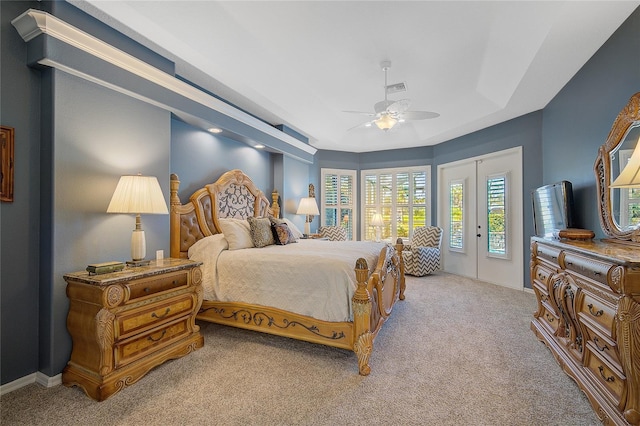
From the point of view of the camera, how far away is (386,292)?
3096 millimetres

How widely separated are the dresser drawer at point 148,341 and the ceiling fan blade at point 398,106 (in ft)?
9.79

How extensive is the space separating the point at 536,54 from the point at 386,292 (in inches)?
114

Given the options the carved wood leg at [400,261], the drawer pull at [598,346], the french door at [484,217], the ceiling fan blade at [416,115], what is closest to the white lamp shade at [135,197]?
the ceiling fan blade at [416,115]

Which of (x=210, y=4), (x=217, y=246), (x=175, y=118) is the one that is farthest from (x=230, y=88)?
(x=217, y=246)

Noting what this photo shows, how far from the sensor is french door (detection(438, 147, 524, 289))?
483 cm

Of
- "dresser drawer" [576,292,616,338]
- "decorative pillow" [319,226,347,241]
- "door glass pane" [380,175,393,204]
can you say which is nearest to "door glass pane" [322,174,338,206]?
Answer: "decorative pillow" [319,226,347,241]

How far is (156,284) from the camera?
7.51 ft

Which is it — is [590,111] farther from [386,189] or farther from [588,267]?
[386,189]

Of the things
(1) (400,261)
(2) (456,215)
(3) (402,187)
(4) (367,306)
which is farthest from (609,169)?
(3) (402,187)

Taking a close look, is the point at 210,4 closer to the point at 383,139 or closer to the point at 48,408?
the point at 48,408

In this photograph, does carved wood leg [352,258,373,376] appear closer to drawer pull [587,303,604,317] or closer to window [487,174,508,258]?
drawer pull [587,303,604,317]

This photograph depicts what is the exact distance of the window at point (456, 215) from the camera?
5.84m

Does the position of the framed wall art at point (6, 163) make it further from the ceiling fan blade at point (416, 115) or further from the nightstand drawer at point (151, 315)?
the ceiling fan blade at point (416, 115)

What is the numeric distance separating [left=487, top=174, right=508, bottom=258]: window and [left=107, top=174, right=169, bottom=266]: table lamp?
5.22 m
